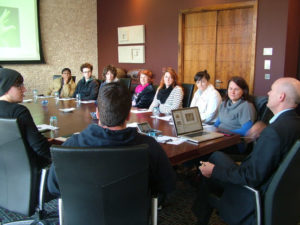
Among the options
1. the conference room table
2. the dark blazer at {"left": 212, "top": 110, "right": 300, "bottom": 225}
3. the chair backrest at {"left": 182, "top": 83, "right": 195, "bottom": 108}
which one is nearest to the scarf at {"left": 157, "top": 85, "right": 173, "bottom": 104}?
the chair backrest at {"left": 182, "top": 83, "right": 195, "bottom": 108}

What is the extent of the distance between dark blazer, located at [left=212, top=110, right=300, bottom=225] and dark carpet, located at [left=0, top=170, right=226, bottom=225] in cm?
71

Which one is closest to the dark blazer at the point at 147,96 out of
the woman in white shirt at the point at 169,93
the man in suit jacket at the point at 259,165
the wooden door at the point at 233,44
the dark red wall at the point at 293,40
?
the woman in white shirt at the point at 169,93

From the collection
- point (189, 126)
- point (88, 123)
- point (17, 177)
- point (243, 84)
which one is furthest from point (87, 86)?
point (17, 177)

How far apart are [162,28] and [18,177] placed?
16.8 ft

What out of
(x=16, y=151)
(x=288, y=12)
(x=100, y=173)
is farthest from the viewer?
(x=288, y=12)

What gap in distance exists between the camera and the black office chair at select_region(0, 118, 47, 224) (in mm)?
1928

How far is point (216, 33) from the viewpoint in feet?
18.8

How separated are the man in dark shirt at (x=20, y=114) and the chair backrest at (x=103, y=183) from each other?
73 cm

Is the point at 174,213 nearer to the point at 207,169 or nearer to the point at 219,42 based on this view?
the point at 207,169

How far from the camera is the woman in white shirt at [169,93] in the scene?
3.94m

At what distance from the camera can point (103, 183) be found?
51.4 inches

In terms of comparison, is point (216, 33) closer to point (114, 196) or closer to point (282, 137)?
point (282, 137)

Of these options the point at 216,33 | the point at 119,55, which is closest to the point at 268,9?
the point at 216,33

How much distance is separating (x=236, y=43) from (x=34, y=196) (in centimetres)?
447
